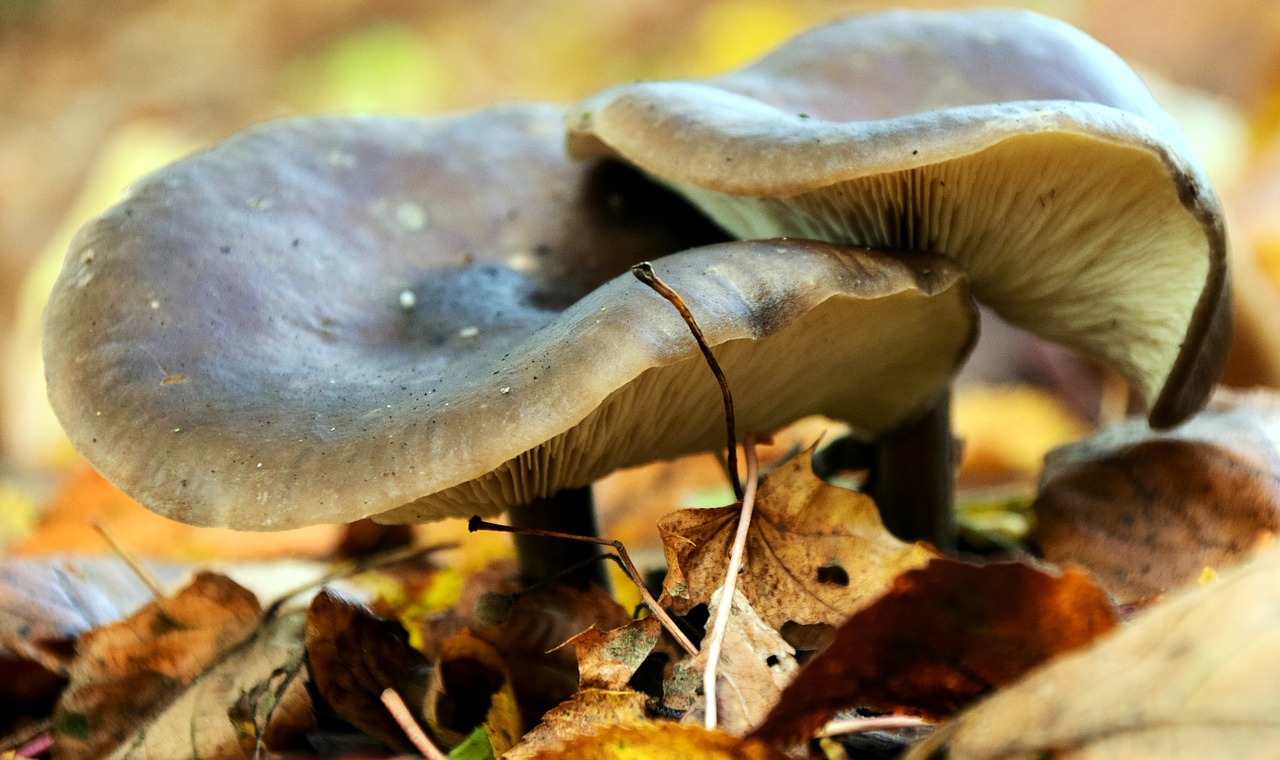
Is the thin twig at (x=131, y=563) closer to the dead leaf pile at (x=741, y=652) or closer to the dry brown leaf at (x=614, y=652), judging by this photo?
the dead leaf pile at (x=741, y=652)

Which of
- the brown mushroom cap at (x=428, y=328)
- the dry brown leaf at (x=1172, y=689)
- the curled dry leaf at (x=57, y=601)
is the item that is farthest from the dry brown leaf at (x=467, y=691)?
the curled dry leaf at (x=57, y=601)

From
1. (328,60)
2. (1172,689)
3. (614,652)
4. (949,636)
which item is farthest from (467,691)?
(328,60)

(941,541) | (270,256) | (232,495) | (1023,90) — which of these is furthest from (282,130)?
(941,541)

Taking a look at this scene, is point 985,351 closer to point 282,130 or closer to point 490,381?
point 282,130

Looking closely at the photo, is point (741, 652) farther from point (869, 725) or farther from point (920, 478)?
point (920, 478)

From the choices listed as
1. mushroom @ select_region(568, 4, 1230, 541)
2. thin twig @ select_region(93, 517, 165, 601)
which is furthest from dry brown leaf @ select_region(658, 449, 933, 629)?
thin twig @ select_region(93, 517, 165, 601)

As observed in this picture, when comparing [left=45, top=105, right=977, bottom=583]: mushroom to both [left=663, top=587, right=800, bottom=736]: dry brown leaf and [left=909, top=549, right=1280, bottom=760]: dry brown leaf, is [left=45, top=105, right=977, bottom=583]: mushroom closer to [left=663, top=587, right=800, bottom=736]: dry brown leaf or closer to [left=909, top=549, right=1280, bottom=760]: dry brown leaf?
[left=663, top=587, right=800, bottom=736]: dry brown leaf
